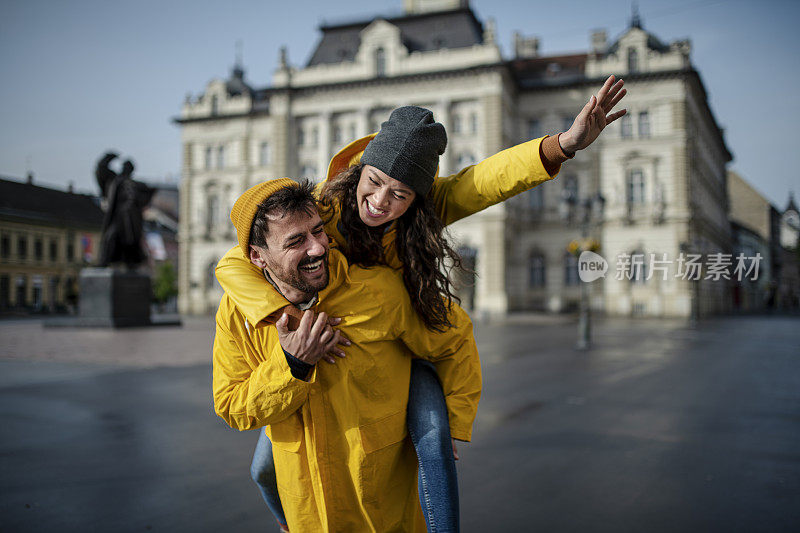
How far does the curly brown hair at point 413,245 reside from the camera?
228cm

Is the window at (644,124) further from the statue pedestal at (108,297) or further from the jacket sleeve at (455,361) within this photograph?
the jacket sleeve at (455,361)

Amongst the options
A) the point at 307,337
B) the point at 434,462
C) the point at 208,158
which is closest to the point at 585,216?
the point at 434,462

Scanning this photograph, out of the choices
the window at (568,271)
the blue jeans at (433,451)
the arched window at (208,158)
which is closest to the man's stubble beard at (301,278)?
the blue jeans at (433,451)

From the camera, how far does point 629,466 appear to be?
457 cm

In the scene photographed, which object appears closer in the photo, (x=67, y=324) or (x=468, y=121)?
(x=67, y=324)

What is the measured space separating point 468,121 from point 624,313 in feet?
50.0

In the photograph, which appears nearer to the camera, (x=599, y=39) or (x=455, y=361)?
(x=455, y=361)

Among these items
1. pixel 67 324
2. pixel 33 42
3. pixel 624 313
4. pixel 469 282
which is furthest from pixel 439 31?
pixel 469 282

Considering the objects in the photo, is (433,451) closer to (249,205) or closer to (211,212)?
(249,205)

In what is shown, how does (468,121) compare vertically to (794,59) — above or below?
above

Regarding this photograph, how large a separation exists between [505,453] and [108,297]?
14.6m

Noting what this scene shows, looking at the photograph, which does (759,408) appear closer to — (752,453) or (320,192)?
(752,453)

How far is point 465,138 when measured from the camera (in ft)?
127

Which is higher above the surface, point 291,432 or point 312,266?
point 312,266
